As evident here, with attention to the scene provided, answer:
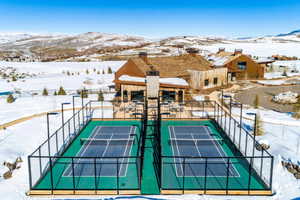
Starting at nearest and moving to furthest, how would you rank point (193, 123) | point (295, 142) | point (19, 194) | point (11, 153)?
1. point (19, 194)
2. point (11, 153)
3. point (295, 142)
4. point (193, 123)

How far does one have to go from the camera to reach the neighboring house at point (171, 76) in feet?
95.2

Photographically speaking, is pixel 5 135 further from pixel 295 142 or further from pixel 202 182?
pixel 295 142

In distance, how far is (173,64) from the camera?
37094 millimetres

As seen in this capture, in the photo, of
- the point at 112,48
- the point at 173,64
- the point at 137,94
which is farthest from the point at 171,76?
the point at 112,48

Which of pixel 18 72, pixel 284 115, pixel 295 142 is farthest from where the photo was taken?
pixel 18 72

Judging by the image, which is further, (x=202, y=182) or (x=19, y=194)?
(x=202, y=182)

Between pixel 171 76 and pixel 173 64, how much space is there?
355cm

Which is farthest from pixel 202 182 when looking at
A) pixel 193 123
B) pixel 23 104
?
pixel 23 104

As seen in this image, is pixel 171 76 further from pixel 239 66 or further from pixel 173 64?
pixel 239 66

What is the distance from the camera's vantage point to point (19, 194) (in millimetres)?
12109

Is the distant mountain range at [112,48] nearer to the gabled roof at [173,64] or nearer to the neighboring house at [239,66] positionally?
the neighboring house at [239,66]

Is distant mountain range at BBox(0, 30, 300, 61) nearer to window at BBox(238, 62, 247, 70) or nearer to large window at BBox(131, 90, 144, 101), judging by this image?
window at BBox(238, 62, 247, 70)

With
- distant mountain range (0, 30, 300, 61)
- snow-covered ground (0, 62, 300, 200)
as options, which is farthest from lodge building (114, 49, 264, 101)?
distant mountain range (0, 30, 300, 61)

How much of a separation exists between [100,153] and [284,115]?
16.9 m
